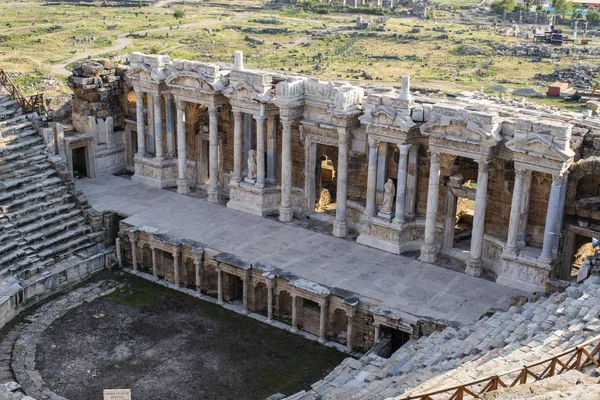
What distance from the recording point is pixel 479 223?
79.3ft

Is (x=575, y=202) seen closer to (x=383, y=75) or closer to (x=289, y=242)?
(x=289, y=242)

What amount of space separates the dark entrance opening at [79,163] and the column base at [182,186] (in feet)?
14.9

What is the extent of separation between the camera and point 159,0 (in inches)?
4222

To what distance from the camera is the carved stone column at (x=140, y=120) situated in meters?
31.6

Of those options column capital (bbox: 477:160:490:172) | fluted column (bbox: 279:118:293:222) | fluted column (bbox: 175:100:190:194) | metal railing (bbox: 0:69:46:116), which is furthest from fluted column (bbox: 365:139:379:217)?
metal railing (bbox: 0:69:46:116)

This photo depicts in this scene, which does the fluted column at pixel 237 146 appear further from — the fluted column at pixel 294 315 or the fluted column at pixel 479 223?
the fluted column at pixel 479 223

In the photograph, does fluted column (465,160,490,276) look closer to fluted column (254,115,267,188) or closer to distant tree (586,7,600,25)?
fluted column (254,115,267,188)

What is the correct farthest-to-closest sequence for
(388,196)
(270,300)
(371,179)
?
(371,179)
(388,196)
(270,300)

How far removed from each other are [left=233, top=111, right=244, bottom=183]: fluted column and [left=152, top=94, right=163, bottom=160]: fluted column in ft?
12.0

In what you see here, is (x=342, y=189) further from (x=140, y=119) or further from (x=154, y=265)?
(x=140, y=119)

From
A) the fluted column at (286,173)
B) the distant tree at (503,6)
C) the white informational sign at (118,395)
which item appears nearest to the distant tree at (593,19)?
the distant tree at (503,6)

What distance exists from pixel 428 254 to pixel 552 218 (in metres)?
4.17

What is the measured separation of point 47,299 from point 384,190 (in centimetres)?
1150

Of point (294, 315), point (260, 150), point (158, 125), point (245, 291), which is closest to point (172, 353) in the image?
point (245, 291)
